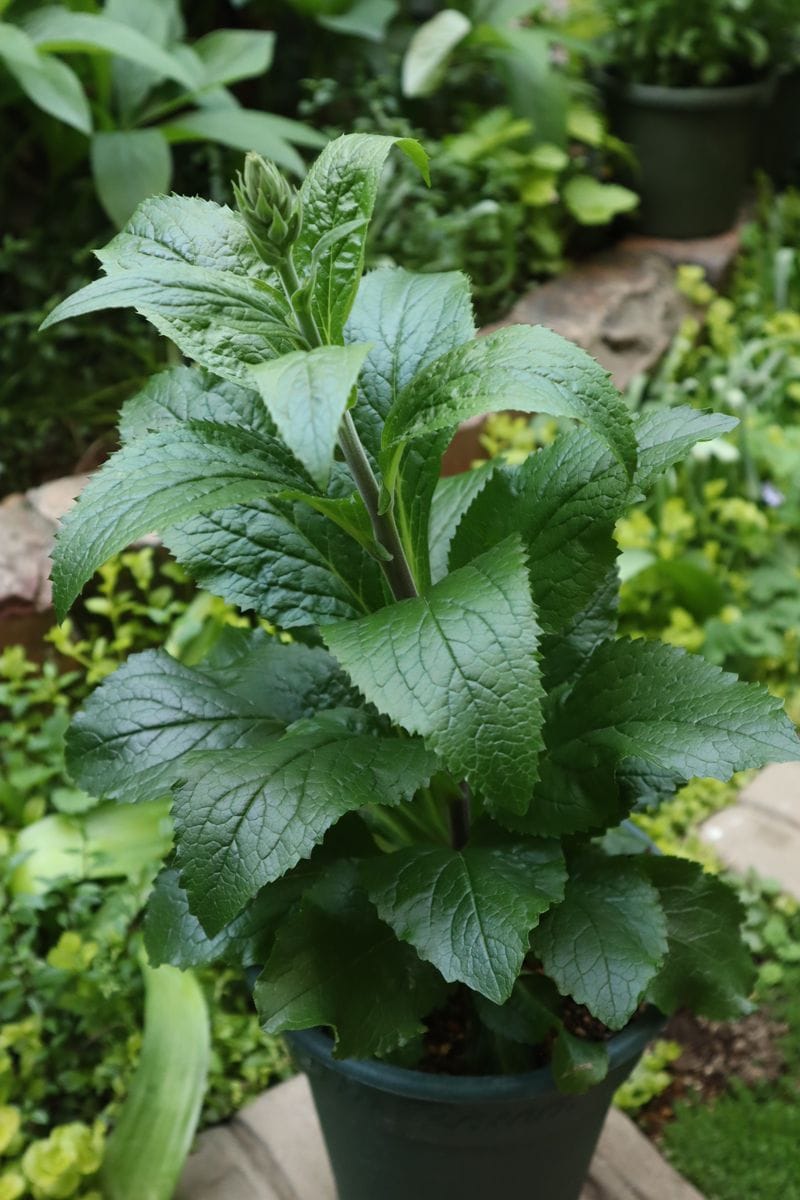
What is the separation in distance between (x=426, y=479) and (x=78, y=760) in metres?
0.48

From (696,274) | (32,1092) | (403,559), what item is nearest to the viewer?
(403,559)

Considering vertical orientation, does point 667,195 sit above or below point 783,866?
above

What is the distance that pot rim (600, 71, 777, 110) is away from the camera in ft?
12.0

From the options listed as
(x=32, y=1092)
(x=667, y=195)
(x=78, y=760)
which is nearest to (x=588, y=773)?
(x=78, y=760)

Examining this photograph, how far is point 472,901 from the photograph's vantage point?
114cm

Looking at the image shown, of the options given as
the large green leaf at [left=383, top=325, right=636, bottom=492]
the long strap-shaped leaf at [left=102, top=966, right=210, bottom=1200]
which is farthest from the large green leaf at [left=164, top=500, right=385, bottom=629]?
the long strap-shaped leaf at [left=102, top=966, right=210, bottom=1200]

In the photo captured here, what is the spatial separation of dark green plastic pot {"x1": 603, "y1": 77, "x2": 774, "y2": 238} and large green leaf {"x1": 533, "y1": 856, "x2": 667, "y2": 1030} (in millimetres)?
3112

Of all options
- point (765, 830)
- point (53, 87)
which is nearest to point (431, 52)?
point (53, 87)

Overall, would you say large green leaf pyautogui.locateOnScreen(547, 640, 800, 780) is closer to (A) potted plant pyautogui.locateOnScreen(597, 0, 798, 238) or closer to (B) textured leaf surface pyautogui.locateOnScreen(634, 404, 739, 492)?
(B) textured leaf surface pyautogui.locateOnScreen(634, 404, 739, 492)

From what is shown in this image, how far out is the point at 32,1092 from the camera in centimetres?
184

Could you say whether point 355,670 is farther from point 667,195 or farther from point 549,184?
point 667,195

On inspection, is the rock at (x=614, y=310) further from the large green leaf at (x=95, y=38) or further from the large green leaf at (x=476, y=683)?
the large green leaf at (x=476, y=683)

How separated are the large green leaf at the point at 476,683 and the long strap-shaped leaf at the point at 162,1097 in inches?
36.6

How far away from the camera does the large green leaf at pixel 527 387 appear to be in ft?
2.96
